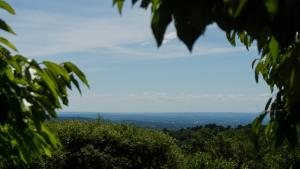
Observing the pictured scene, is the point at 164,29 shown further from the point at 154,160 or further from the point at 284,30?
the point at 154,160

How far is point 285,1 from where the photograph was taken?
1.70m

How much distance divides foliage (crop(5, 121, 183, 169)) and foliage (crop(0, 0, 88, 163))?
18.3m

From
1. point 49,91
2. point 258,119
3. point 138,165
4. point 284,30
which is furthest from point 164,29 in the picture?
point 138,165

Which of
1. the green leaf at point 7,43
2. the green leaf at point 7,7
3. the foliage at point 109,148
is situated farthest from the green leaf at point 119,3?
the foliage at point 109,148

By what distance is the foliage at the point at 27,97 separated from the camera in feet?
9.80

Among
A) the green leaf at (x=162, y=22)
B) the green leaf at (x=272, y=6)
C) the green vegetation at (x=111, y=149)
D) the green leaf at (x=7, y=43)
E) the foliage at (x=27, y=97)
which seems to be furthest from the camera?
the green vegetation at (x=111, y=149)

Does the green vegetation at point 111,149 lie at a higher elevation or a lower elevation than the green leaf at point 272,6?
lower

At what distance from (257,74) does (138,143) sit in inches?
742

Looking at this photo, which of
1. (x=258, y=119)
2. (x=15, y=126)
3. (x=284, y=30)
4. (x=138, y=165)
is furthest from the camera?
(x=138, y=165)

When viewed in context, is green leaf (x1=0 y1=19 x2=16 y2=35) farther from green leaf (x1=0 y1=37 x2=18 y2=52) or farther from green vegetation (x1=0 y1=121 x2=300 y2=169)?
green vegetation (x1=0 y1=121 x2=300 y2=169)

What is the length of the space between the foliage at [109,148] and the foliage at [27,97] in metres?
18.3

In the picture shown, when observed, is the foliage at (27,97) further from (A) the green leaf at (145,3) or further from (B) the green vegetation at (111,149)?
(B) the green vegetation at (111,149)

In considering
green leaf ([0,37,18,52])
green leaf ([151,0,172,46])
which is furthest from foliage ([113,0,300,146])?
green leaf ([0,37,18,52])

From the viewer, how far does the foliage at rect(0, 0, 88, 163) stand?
299 centimetres
